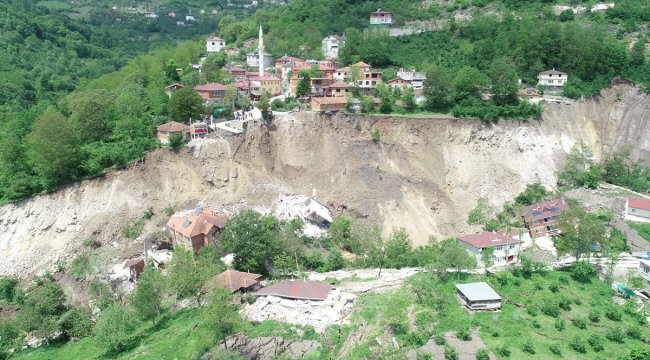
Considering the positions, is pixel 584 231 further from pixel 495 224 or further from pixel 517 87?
pixel 517 87

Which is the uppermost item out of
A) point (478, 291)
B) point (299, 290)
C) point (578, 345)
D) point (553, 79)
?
point (553, 79)

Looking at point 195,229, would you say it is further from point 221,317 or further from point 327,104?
point 327,104

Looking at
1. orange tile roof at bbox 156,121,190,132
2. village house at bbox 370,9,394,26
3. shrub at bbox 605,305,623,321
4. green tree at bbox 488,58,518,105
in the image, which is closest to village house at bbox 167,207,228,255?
orange tile roof at bbox 156,121,190,132

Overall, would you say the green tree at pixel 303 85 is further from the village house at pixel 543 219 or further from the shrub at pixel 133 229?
the village house at pixel 543 219

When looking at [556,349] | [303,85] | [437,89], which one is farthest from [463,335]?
[303,85]

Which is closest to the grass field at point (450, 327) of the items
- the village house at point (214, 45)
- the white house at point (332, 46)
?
the white house at point (332, 46)

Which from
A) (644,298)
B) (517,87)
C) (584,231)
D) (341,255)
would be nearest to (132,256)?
(341,255)
